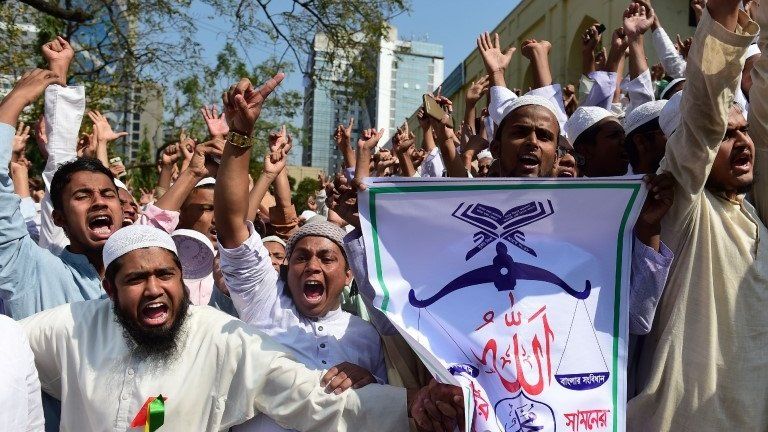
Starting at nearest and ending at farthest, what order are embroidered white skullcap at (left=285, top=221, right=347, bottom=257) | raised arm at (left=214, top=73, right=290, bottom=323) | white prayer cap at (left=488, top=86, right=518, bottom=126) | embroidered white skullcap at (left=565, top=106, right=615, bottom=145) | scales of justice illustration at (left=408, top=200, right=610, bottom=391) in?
scales of justice illustration at (left=408, top=200, right=610, bottom=391)
raised arm at (left=214, top=73, right=290, bottom=323)
embroidered white skullcap at (left=285, top=221, right=347, bottom=257)
embroidered white skullcap at (left=565, top=106, right=615, bottom=145)
white prayer cap at (left=488, top=86, right=518, bottom=126)

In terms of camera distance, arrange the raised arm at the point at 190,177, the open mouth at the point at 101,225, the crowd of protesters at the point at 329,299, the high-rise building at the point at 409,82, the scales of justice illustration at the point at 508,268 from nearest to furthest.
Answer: the crowd of protesters at the point at 329,299 < the scales of justice illustration at the point at 508,268 < the open mouth at the point at 101,225 < the raised arm at the point at 190,177 < the high-rise building at the point at 409,82

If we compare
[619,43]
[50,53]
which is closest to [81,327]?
[50,53]

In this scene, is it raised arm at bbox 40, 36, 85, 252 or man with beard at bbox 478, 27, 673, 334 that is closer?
man with beard at bbox 478, 27, 673, 334

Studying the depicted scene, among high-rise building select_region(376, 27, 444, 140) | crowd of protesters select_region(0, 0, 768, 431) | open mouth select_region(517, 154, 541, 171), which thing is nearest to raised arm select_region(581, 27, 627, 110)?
crowd of protesters select_region(0, 0, 768, 431)

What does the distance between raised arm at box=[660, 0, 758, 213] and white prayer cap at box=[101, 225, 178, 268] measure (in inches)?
74.4

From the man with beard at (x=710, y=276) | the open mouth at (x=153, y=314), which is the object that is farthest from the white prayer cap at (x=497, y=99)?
the open mouth at (x=153, y=314)

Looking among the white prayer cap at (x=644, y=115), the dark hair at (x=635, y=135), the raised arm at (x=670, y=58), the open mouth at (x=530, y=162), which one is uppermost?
the raised arm at (x=670, y=58)

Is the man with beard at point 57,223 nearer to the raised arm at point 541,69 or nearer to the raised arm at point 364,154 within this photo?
the raised arm at point 364,154

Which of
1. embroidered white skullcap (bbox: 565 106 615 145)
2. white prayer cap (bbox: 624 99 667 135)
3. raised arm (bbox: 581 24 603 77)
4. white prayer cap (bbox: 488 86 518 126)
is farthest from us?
raised arm (bbox: 581 24 603 77)

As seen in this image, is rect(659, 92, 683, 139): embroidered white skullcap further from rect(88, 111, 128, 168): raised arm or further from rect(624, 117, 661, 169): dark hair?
rect(88, 111, 128, 168): raised arm

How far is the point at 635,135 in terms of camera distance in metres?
3.17

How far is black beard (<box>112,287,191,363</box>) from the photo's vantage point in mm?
2814

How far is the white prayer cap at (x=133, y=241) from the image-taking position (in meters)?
2.84

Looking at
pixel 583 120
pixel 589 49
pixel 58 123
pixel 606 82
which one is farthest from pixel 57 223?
pixel 589 49
